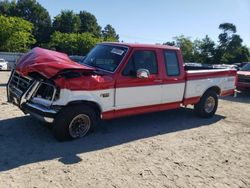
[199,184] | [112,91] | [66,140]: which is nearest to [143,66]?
[112,91]

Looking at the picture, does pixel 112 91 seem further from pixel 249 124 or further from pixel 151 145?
pixel 249 124

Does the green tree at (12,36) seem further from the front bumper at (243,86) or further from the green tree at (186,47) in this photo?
the front bumper at (243,86)

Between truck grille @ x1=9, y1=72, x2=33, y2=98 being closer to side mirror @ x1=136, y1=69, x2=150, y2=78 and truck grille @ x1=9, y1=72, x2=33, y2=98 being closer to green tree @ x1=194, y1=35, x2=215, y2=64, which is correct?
side mirror @ x1=136, y1=69, x2=150, y2=78

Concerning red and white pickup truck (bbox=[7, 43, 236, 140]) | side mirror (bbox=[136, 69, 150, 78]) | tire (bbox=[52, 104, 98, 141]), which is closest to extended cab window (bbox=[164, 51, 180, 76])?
red and white pickup truck (bbox=[7, 43, 236, 140])

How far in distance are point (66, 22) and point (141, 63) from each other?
73.8 meters

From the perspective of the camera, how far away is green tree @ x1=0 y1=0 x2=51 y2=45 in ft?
252

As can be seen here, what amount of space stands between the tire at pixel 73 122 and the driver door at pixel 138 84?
2.43 feet

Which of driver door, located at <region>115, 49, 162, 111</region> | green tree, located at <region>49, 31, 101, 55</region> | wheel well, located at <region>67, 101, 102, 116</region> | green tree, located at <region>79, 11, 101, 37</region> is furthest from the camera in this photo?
green tree, located at <region>79, 11, 101, 37</region>

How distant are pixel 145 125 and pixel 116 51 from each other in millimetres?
2027

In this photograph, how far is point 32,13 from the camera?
81125 mm

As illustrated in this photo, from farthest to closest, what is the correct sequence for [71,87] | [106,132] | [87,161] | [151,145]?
1. [106,132]
2. [151,145]
3. [71,87]
4. [87,161]

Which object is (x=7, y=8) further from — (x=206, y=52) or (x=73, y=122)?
(x=73, y=122)

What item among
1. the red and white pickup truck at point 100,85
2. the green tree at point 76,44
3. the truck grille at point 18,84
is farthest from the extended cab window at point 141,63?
the green tree at point 76,44

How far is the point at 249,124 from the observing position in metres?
8.92
